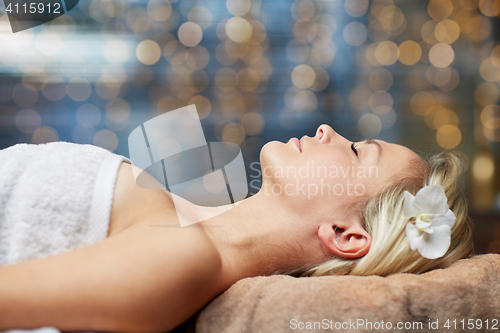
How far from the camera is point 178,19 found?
230cm

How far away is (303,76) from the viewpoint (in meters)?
2.32

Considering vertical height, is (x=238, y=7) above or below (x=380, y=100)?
above

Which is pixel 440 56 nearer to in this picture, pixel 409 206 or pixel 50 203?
pixel 409 206

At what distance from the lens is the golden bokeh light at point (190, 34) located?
7.47 feet

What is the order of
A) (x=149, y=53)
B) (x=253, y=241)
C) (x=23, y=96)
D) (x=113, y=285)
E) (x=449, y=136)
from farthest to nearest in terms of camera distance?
1. (x=449, y=136)
2. (x=149, y=53)
3. (x=23, y=96)
4. (x=253, y=241)
5. (x=113, y=285)

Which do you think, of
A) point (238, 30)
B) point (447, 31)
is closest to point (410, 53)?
point (447, 31)

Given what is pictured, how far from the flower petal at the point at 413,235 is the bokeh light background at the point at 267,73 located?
1.50 meters

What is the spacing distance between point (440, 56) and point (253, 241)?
7.75 ft

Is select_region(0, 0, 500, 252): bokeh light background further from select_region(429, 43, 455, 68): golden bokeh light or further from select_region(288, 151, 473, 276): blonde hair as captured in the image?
select_region(288, 151, 473, 276): blonde hair

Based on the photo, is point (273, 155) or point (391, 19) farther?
point (391, 19)

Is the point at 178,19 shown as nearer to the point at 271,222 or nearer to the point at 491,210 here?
the point at 271,222

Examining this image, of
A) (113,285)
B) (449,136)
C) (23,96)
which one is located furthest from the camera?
(449,136)

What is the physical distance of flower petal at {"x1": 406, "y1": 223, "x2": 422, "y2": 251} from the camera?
0.75m

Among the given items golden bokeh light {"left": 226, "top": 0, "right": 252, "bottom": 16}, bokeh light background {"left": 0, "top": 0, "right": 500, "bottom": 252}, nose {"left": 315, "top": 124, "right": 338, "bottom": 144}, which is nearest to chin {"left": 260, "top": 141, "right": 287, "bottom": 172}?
nose {"left": 315, "top": 124, "right": 338, "bottom": 144}
